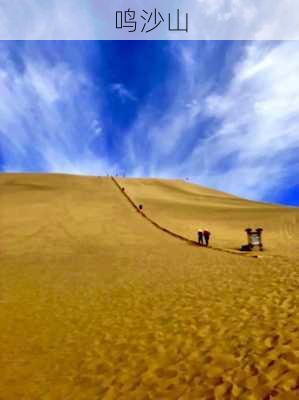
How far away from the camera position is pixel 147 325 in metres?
10.7

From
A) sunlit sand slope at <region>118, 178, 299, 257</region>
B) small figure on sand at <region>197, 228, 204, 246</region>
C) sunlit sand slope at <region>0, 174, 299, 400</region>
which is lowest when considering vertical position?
sunlit sand slope at <region>0, 174, 299, 400</region>

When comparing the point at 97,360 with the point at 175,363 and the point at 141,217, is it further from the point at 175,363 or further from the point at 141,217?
the point at 141,217

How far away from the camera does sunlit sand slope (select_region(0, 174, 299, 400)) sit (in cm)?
Result: 736

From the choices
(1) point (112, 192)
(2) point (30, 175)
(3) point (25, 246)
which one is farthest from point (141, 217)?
(2) point (30, 175)

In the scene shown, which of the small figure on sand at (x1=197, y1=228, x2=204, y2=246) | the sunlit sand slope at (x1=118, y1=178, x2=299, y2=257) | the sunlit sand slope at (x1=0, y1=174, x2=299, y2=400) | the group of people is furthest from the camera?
the sunlit sand slope at (x1=118, y1=178, x2=299, y2=257)

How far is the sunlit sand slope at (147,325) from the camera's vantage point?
7363mm

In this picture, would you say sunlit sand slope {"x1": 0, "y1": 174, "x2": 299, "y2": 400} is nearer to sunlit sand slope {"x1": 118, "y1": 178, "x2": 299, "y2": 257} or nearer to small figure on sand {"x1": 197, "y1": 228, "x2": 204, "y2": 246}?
small figure on sand {"x1": 197, "y1": 228, "x2": 204, "y2": 246}

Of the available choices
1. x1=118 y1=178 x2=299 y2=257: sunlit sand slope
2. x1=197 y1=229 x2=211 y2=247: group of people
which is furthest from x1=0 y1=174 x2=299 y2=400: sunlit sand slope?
x1=118 y1=178 x2=299 y2=257: sunlit sand slope

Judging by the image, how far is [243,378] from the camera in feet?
23.0

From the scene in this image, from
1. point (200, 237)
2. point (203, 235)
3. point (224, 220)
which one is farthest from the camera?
point (224, 220)

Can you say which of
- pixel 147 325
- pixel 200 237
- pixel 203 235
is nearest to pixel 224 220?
pixel 203 235

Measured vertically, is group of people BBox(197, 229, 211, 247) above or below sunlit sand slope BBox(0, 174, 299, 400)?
above

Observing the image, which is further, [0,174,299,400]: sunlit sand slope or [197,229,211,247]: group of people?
[197,229,211,247]: group of people

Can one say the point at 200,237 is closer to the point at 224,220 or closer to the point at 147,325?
the point at 224,220
